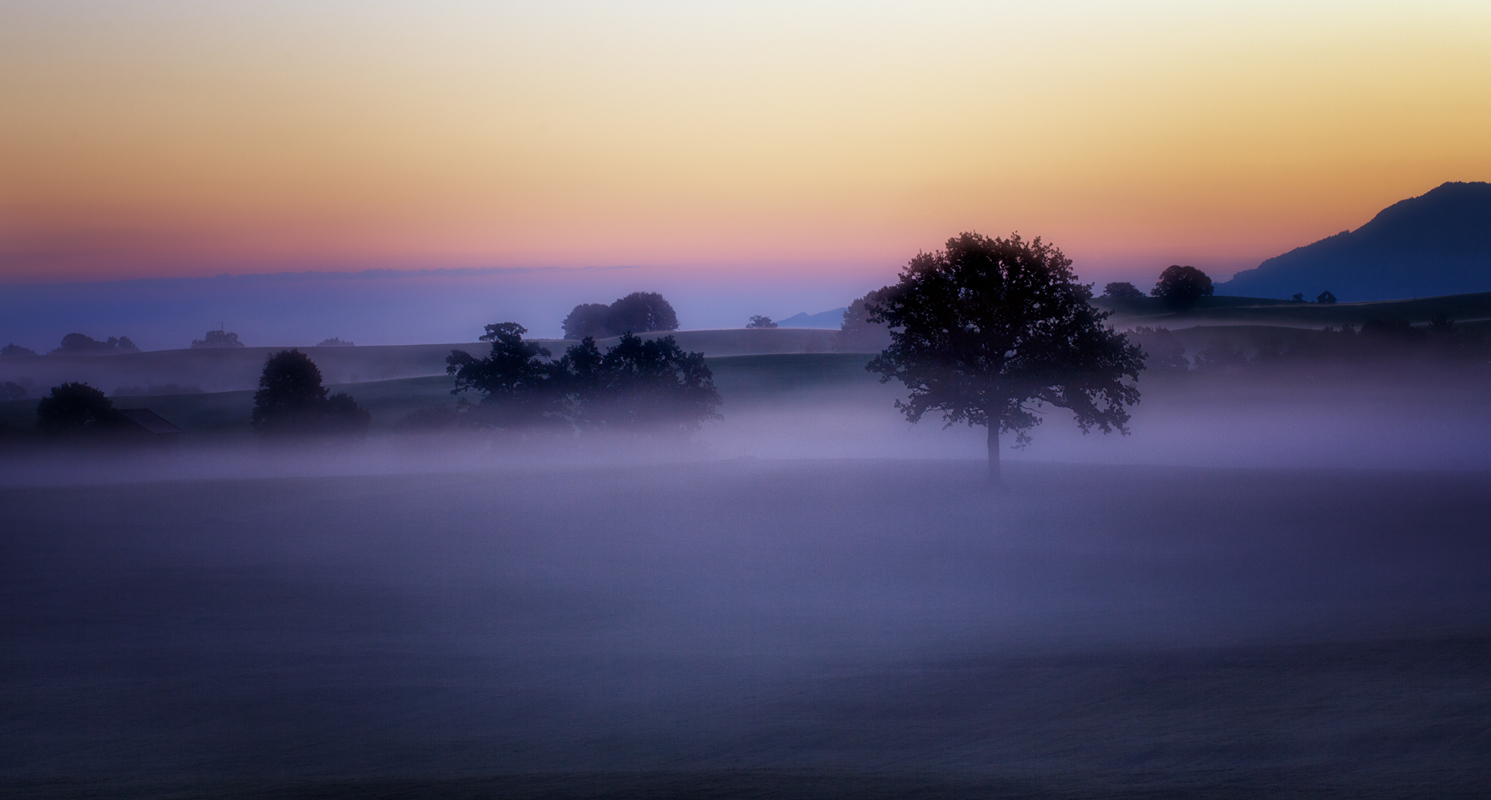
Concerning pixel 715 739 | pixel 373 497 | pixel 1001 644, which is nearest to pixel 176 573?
pixel 373 497

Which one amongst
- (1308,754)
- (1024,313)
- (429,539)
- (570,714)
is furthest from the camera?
(1024,313)

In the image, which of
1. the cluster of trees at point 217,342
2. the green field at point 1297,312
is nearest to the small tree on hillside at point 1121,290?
the green field at point 1297,312

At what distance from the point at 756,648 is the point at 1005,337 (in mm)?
19462

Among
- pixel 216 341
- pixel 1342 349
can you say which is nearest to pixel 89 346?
pixel 216 341

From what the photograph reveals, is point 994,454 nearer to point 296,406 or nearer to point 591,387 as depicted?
point 591,387

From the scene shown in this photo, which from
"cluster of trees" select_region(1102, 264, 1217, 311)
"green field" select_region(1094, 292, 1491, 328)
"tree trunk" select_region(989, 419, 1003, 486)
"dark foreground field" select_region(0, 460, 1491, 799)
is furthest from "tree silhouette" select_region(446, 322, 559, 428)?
"cluster of trees" select_region(1102, 264, 1217, 311)

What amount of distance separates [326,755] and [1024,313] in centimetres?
2566

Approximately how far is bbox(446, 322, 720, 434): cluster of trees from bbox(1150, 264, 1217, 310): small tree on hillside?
67.4 meters

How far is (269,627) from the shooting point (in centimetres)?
1470

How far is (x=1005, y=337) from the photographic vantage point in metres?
30.2

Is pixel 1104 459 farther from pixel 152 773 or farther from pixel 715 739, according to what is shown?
pixel 152 773

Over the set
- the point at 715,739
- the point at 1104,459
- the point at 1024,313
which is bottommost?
the point at 1104,459

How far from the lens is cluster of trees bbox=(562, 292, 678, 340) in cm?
10231

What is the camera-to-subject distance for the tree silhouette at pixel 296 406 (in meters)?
47.3
